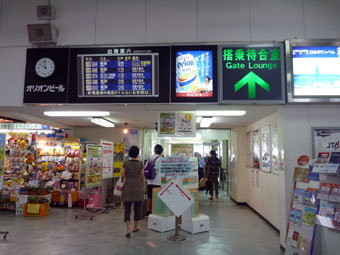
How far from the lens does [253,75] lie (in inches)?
165

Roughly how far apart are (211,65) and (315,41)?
5.44 ft

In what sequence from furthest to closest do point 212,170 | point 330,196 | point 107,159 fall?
point 212,170 → point 107,159 → point 330,196

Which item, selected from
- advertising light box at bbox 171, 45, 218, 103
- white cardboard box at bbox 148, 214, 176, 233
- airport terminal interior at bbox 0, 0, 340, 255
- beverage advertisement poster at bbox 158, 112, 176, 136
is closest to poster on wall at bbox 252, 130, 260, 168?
airport terminal interior at bbox 0, 0, 340, 255

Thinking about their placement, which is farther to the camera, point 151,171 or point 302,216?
point 151,171

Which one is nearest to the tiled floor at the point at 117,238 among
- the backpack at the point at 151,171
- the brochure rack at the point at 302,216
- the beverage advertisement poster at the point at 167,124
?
the brochure rack at the point at 302,216

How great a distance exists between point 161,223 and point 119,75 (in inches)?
112

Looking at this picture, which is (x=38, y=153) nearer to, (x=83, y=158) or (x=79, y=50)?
(x=83, y=158)

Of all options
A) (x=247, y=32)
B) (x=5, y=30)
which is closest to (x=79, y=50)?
(x=5, y=30)

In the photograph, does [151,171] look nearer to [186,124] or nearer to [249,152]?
[186,124]

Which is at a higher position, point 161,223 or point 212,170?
point 212,170

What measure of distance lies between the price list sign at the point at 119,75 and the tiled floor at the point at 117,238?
245cm

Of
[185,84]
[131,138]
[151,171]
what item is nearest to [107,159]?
[131,138]

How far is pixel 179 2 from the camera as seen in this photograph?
4.64 m

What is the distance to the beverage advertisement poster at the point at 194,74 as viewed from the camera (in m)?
4.26
